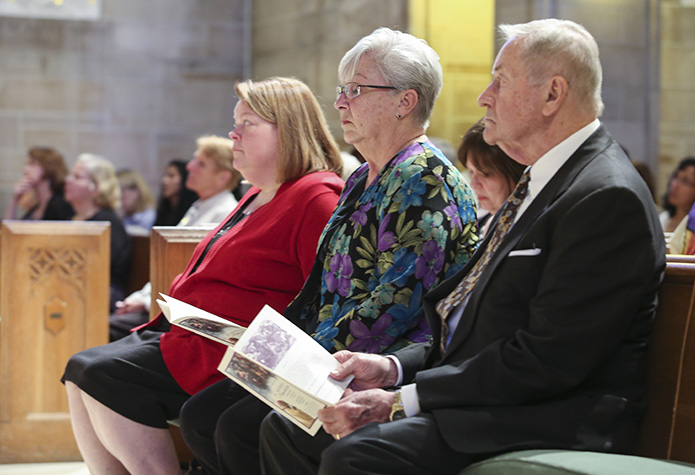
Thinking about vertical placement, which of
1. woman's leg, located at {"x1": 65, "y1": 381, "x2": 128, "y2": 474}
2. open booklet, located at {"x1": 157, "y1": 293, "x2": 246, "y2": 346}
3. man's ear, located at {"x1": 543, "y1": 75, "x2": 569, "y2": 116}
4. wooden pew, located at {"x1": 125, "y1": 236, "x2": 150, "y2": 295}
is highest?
man's ear, located at {"x1": 543, "y1": 75, "x2": 569, "y2": 116}

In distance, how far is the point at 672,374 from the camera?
2.13 meters

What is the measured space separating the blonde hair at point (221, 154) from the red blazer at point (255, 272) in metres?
2.47

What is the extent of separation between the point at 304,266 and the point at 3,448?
2.51 m

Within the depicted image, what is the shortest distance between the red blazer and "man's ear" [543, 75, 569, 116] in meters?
1.19

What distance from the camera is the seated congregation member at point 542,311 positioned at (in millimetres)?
1972

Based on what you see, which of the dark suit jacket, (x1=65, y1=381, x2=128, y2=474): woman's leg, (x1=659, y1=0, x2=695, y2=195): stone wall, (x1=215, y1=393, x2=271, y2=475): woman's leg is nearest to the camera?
the dark suit jacket

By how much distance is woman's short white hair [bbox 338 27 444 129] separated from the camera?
288 centimetres

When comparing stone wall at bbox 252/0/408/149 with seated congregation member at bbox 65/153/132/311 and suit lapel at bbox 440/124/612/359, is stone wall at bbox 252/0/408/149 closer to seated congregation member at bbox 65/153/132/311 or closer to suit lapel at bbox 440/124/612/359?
seated congregation member at bbox 65/153/132/311

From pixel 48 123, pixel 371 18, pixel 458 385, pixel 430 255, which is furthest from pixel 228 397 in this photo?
pixel 48 123

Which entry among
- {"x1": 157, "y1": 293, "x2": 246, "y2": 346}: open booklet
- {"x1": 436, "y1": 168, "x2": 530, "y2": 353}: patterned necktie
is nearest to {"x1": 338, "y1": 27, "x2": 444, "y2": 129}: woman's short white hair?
{"x1": 436, "y1": 168, "x2": 530, "y2": 353}: patterned necktie

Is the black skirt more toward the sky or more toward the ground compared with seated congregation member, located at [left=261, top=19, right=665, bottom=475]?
more toward the ground

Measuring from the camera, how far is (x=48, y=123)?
380 inches

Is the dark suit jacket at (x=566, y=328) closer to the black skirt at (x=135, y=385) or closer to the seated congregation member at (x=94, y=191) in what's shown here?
the black skirt at (x=135, y=385)

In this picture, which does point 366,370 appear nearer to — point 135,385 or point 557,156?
point 557,156
